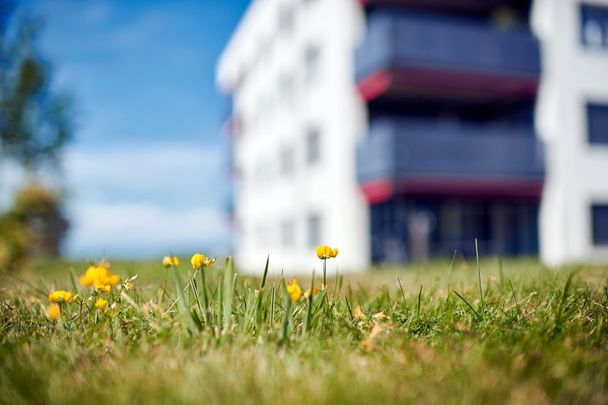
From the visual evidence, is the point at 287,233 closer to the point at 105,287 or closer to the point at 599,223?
the point at 599,223

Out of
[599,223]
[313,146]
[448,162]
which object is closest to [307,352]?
[448,162]

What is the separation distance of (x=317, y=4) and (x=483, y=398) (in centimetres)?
2029

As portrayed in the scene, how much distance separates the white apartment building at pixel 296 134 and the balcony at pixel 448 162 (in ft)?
4.01

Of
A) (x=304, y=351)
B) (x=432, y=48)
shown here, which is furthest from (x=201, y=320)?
(x=432, y=48)

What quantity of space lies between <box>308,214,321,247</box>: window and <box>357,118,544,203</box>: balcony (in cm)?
317

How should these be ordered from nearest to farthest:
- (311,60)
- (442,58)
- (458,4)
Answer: (442,58) < (458,4) < (311,60)

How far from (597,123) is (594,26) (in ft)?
10.7

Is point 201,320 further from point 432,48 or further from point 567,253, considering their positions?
point 567,253

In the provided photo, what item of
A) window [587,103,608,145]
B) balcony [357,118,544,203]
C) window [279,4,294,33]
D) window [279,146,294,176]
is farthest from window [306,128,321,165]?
window [587,103,608,145]

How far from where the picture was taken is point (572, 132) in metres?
18.9

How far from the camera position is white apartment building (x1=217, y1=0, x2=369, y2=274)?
18375 mm

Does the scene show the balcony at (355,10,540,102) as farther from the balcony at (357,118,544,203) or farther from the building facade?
the balcony at (357,118,544,203)

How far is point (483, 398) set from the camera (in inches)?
85.3

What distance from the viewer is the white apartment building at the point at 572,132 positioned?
18672mm
